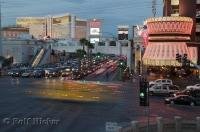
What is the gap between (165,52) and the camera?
93438mm

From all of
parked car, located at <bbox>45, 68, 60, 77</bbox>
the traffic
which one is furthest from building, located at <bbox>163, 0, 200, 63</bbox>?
the traffic

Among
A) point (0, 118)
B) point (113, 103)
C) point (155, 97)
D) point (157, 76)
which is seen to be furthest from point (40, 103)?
point (157, 76)

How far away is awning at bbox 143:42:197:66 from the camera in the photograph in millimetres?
91875

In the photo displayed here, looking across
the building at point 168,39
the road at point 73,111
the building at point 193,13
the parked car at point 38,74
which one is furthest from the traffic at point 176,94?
the parked car at point 38,74

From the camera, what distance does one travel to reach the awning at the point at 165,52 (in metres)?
91.9

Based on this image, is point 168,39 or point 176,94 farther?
point 168,39

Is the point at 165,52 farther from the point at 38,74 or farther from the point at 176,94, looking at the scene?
the point at 176,94

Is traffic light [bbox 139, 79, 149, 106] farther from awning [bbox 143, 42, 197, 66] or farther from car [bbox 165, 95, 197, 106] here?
awning [bbox 143, 42, 197, 66]

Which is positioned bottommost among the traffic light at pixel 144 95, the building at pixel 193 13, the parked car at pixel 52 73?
the parked car at pixel 52 73

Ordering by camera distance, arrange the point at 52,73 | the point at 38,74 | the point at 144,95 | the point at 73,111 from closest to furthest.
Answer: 1. the point at 144,95
2. the point at 73,111
3. the point at 38,74
4. the point at 52,73

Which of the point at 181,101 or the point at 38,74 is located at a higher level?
the point at 181,101

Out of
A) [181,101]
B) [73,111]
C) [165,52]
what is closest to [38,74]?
[165,52]

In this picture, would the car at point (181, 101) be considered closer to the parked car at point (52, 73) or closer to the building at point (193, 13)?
the building at point (193, 13)

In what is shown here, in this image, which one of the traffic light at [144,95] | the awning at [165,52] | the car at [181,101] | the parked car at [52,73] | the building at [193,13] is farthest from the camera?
the parked car at [52,73]
